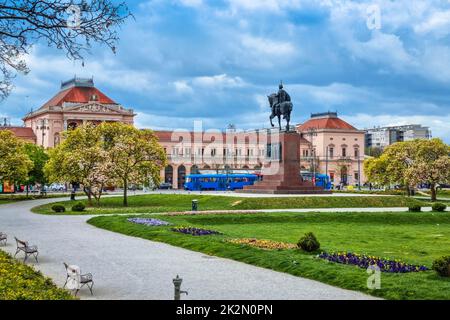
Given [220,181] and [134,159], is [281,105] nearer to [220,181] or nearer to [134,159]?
[134,159]

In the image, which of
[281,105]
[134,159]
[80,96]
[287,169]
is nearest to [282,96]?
[281,105]

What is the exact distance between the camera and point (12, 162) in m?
63.5

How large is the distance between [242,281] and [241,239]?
7940 mm

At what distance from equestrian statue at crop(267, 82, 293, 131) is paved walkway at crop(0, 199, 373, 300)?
31.3 metres

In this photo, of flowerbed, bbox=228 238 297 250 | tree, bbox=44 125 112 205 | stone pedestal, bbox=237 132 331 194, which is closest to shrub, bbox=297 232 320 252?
flowerbed, bbox=228 238 297 250

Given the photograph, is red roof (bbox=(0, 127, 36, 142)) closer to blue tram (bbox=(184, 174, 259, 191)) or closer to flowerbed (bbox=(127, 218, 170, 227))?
blue tram (bbox=(184, 174, 259, 191))

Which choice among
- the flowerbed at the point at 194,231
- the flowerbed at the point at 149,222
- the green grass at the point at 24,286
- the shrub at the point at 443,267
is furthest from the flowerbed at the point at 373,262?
the flowerbed at the point at 149,222

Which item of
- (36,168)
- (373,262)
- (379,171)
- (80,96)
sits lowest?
(373,262)

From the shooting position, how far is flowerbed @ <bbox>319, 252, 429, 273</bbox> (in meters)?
17.1

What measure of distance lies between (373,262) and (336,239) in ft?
28.5
